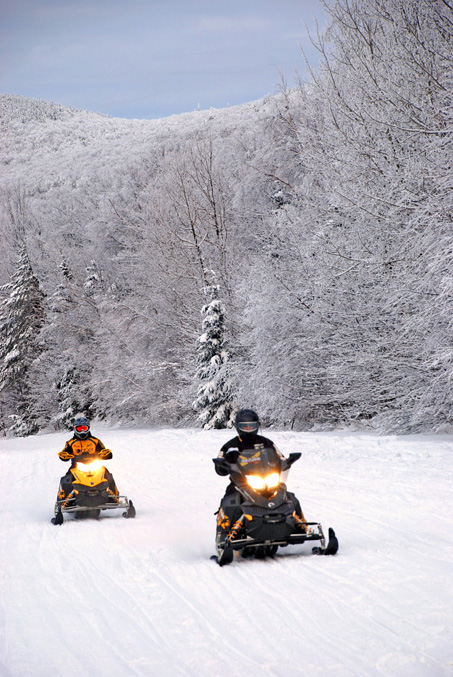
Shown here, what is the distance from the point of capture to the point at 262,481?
19.7 feet

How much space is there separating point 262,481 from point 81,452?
3951mm

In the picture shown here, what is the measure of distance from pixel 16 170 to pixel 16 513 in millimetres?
99127

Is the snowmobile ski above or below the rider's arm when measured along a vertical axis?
below

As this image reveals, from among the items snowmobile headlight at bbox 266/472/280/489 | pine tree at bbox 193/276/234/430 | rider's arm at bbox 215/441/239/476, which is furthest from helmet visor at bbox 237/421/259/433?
pine tree at bbox 193/276/234/430

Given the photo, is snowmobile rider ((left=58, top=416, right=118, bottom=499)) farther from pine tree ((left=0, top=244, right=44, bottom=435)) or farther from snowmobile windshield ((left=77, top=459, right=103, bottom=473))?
pine tree ((left=0, top=244, right=44, bottom=435))

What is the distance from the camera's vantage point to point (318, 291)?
19.0 m

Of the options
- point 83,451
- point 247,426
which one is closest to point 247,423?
point 247,426

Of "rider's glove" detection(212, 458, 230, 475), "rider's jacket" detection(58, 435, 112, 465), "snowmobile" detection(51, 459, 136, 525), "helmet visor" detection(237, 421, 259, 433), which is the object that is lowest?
"snowmobile" detection(51, 459, 136, 525)

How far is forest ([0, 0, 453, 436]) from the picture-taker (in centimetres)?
1421

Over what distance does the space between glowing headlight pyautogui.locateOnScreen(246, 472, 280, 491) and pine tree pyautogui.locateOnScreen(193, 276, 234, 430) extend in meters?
17.4

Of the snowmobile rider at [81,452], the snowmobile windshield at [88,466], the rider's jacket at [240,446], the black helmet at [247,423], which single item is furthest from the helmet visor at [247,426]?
the snowmobile windshield at [88,466]

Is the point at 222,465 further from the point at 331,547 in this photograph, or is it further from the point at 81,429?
the point at 81,429

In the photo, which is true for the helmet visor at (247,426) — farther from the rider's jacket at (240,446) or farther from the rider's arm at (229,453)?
the rider's arm at (229,453)

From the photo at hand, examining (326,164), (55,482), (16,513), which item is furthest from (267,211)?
(16,513)
